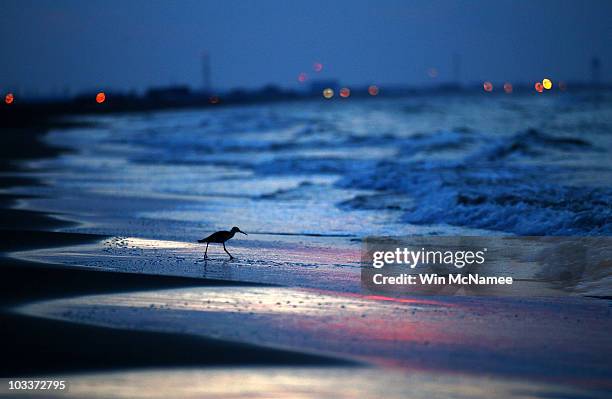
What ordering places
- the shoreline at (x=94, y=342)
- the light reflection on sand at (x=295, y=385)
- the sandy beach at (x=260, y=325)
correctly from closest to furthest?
the light reflection on sand at (x=295, y=385) → the sandy beach at (x=260, y=325) → the shoreline at (x=94, y=342)

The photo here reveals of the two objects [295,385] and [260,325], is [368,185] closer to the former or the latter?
[260,325]

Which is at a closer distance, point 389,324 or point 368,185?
point 389,324

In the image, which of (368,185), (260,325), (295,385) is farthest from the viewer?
(368,185)

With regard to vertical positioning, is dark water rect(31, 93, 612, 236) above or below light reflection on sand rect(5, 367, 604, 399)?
above

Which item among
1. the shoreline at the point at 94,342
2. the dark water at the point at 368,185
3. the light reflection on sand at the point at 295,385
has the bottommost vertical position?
the light reflection on sand at the point at 295,385

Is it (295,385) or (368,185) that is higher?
(368,185)

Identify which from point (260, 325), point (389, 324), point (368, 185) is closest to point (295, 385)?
point (260, 325)

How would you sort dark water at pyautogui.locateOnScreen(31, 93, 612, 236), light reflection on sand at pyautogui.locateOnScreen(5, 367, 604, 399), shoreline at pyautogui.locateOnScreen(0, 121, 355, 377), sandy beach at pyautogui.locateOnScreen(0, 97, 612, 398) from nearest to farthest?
light reflection on sand at pyautogui.locateOnScreen(5, 367, 604, 399), sandy beach at pyautogui.locateOnScreen(0, 97, 612, 398), shoreline at pyautogui.locateOnScreen(0, 121, 355, 377), dark water at pyautogui.locateOnScreen(31, 93, 612, 236)

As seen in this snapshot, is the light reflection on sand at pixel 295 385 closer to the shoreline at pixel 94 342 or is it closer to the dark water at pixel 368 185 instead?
the shoreline at pixel 94 342

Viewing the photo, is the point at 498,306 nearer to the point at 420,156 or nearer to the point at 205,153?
the point at 420,156

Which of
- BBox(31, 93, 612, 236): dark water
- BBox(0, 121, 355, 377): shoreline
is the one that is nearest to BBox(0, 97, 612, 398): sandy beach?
BBox(0, 121, 355, 377): shoreline

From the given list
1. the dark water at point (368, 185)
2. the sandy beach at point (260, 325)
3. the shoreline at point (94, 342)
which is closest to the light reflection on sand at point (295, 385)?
the sandy beach at point (260, 325)

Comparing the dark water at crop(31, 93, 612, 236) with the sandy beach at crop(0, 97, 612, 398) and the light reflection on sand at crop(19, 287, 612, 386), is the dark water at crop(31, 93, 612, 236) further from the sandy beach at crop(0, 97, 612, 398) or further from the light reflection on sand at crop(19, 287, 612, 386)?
the light reflection on sand at crop(19, 287, 612, 386)

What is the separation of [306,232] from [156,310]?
4928 mm
